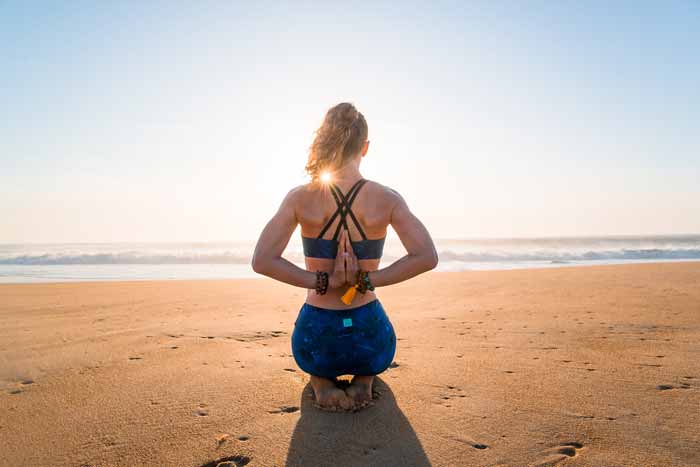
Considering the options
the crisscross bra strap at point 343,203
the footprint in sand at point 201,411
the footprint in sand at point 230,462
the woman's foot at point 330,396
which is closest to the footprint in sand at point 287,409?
the woman's foot at point 330,396

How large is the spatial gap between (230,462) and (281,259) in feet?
3.86

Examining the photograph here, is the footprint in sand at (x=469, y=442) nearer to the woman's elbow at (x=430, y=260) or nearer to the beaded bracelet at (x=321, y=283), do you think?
the woman's elbow at (x=430, y=260)

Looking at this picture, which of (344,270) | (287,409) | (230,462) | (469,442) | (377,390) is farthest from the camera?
(377,390)

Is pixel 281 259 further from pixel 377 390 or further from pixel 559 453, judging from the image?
pixel 559 453

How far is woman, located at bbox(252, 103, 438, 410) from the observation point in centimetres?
269

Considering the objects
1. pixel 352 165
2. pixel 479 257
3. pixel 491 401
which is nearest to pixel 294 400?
pixel 491 401

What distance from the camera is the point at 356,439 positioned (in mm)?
2412

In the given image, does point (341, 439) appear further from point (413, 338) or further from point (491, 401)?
point (413, 338)

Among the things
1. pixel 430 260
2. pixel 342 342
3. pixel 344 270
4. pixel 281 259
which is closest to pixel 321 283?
pixel 344 270

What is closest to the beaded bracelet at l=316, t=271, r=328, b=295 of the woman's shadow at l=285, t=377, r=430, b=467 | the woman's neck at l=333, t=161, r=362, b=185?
the woman's neck at l=333, t=161, r=362, b=185

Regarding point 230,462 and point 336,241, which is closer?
point 230,462

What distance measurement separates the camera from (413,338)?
16.4ft

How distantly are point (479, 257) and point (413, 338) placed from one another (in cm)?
2076

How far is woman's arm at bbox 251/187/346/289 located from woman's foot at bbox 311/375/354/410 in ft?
2.32
